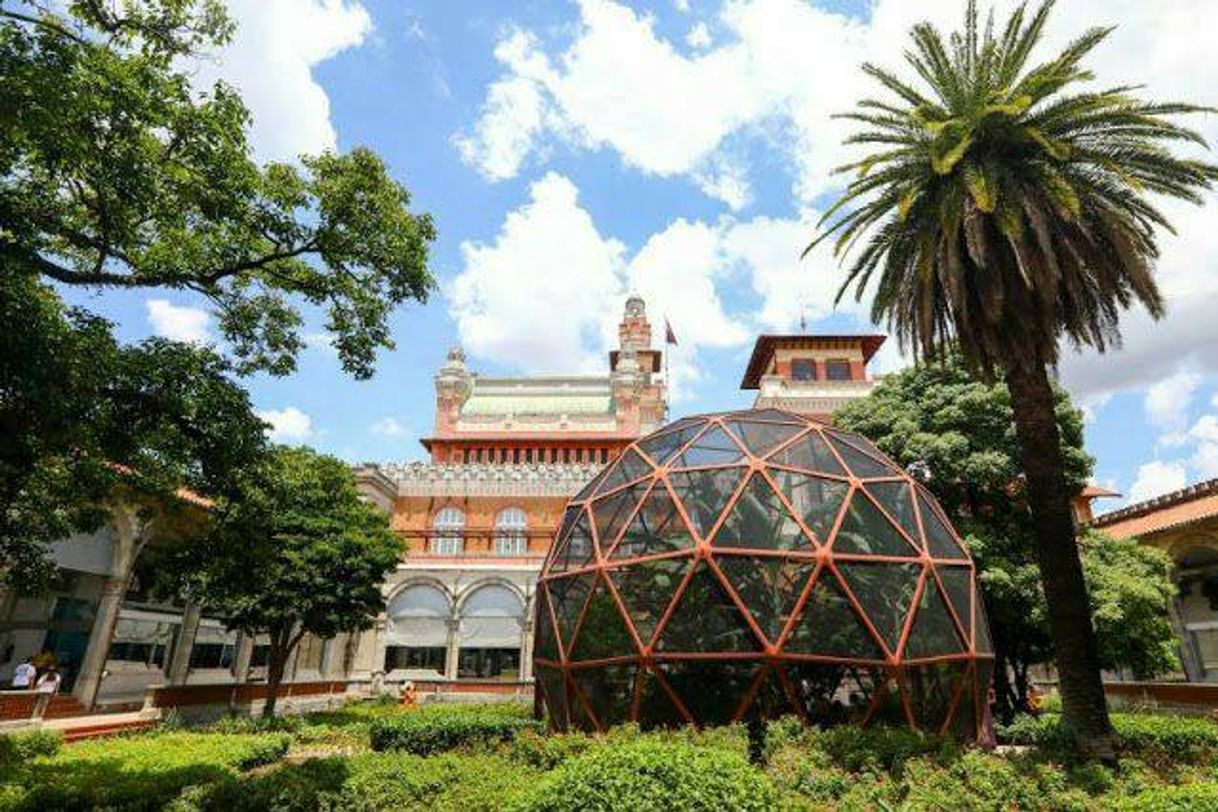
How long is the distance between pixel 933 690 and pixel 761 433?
5.36 meters

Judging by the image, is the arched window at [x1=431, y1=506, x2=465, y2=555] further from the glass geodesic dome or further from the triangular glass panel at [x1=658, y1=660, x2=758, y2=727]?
the triangular glass panel at [x1=658, y1=660, x2=758, y2=727]

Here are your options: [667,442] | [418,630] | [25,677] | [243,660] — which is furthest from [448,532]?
[667,442]

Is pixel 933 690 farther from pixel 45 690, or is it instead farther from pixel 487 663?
pixel 487 663

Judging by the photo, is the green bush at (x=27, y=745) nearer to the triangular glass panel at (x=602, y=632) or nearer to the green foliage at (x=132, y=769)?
the green foliage at (x=132, y=769)

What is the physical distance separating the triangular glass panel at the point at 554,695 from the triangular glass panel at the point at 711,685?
2533 mm

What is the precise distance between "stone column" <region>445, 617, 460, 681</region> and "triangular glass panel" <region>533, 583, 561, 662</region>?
2416 centimetres

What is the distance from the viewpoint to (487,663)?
36844 millimetres

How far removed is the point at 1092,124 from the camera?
13945 millimetres

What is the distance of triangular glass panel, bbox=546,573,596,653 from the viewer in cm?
1259

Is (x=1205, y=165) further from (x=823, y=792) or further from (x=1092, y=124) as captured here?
(x=823, y=792)

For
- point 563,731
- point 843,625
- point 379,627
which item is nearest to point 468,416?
point 379,627

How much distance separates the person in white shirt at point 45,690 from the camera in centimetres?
1866

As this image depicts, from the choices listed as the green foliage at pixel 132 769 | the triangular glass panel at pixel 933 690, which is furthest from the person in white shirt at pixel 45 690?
the triangular glass panel at pixel 933 690

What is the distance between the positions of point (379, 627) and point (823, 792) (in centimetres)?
3309
